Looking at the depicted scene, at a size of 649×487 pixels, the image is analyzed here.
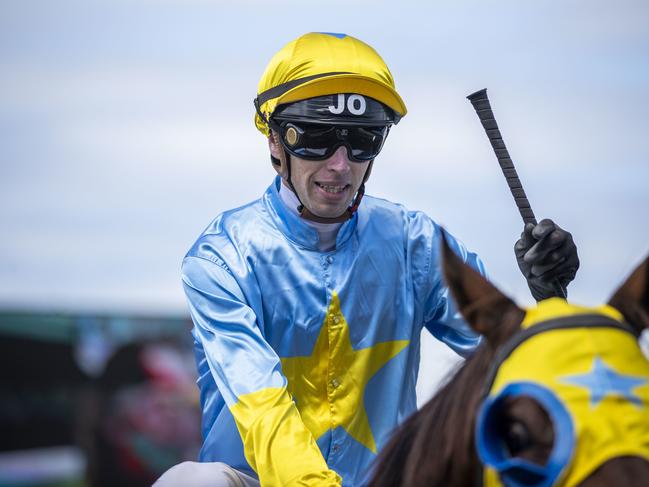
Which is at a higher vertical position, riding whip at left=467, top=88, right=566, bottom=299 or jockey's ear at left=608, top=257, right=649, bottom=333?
riding whip at left=467, top=88, right=566, bottom=299

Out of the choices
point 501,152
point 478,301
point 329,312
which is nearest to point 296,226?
point 329,312

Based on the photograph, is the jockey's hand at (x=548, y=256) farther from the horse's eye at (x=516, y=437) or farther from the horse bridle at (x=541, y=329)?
the horse's eye at (x=516, y=437)

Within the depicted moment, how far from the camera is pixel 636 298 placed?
1.83m

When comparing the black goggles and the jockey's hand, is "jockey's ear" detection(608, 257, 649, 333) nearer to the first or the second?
the jockey's hand

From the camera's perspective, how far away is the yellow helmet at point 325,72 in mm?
2973

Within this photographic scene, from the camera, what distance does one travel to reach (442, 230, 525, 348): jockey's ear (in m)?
1.82

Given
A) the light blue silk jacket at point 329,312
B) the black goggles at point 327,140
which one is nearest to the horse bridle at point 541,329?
the light blue silk jacket at point 329,312

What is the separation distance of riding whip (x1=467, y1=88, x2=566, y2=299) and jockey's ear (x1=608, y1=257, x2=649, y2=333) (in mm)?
952

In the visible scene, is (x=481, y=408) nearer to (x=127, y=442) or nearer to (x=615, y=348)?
(x=615, y=348)

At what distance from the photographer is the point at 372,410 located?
308 cm

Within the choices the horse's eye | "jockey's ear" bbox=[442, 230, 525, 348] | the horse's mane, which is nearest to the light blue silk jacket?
the horse's mane

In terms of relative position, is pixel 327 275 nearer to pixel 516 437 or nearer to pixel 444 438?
pixel 444 438

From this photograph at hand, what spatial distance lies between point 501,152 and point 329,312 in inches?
26.2

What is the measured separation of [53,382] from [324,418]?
426 centimetres
